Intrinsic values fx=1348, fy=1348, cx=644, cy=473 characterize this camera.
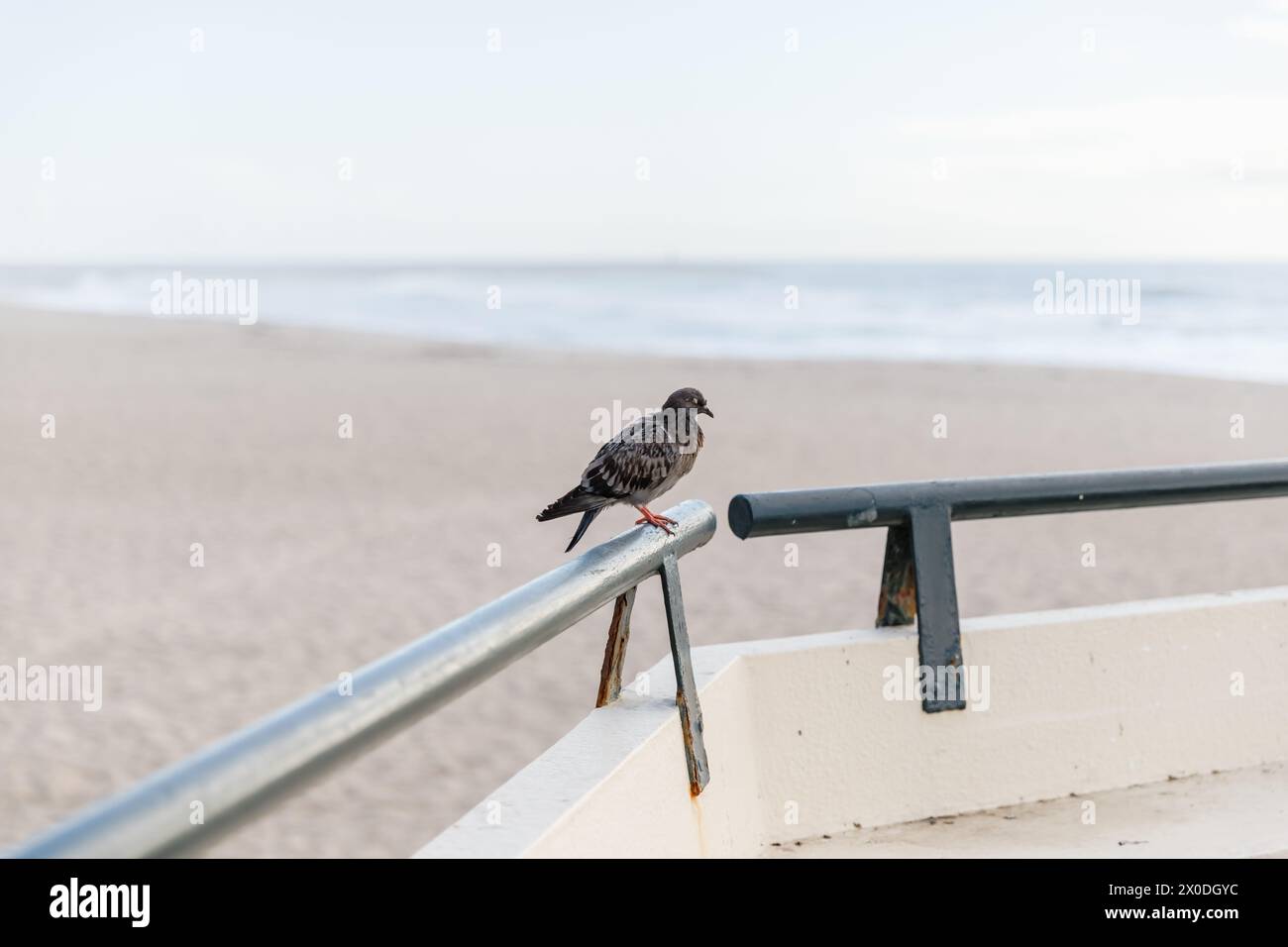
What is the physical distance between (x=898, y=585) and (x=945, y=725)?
1.10 feet

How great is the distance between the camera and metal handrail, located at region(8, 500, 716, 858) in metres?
1.04

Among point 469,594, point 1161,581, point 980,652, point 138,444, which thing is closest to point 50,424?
point 138,444

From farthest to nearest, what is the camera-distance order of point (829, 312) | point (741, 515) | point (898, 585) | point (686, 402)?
point (829, 312)
point (686, 402)
point (898, 585)
point (741, 515)

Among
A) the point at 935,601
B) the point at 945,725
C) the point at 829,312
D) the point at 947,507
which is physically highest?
the point at 829,312

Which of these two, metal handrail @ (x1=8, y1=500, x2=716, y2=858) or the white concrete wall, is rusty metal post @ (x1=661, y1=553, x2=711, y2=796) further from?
metal handrail @ (x1=8, y1=500, x2=716, y2=858)

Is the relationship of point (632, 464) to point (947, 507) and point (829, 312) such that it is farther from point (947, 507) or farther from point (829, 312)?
point (829, 312)

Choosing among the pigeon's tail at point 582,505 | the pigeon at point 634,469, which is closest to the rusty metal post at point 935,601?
the pigeon at point 634,469

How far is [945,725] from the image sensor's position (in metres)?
3.04

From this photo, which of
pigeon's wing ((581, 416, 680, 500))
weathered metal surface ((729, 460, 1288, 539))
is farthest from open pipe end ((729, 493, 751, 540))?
pigeon's wing ((581, 416, 680, 500))

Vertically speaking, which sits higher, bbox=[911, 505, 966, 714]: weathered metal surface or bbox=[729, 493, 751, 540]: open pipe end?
bbox=[729, 493, 751, 540]: open pipe end

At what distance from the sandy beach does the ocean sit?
803cm

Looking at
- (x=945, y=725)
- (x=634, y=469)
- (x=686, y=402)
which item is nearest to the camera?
(x=945, y=725)

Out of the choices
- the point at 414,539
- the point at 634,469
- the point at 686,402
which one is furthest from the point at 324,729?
the point at 414,539
